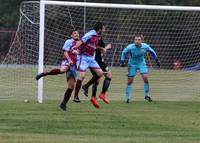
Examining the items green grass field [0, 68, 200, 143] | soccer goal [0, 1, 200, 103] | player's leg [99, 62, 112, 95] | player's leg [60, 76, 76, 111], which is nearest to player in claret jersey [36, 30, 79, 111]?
player's leg [60, 76, 76, 111]

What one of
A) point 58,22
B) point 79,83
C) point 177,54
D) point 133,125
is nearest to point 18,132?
point 133,125

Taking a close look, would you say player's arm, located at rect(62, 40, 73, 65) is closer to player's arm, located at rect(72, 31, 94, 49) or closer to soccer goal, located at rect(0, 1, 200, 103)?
player's arm, located at rect(72, 31, 94, 49)

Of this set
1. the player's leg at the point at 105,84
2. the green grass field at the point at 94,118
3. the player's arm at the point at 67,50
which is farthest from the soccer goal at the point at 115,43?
the player's leg at the point at 105,84

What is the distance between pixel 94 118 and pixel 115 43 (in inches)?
496

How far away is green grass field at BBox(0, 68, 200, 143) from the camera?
11266 mm

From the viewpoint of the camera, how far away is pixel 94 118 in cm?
1430

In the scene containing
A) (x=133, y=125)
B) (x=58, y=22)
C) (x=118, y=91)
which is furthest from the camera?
(x=118, y=91)

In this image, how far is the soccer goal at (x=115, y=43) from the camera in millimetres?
20984

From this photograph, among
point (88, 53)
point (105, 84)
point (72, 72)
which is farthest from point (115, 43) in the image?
point (88, 53)

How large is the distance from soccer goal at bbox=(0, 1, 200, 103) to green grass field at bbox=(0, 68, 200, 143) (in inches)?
4.0

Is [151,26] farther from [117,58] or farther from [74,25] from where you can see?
[74,25]

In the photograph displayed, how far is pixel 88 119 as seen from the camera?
46.2ft

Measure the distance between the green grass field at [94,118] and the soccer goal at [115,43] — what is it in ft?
0.33

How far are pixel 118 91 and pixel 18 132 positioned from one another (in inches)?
512
